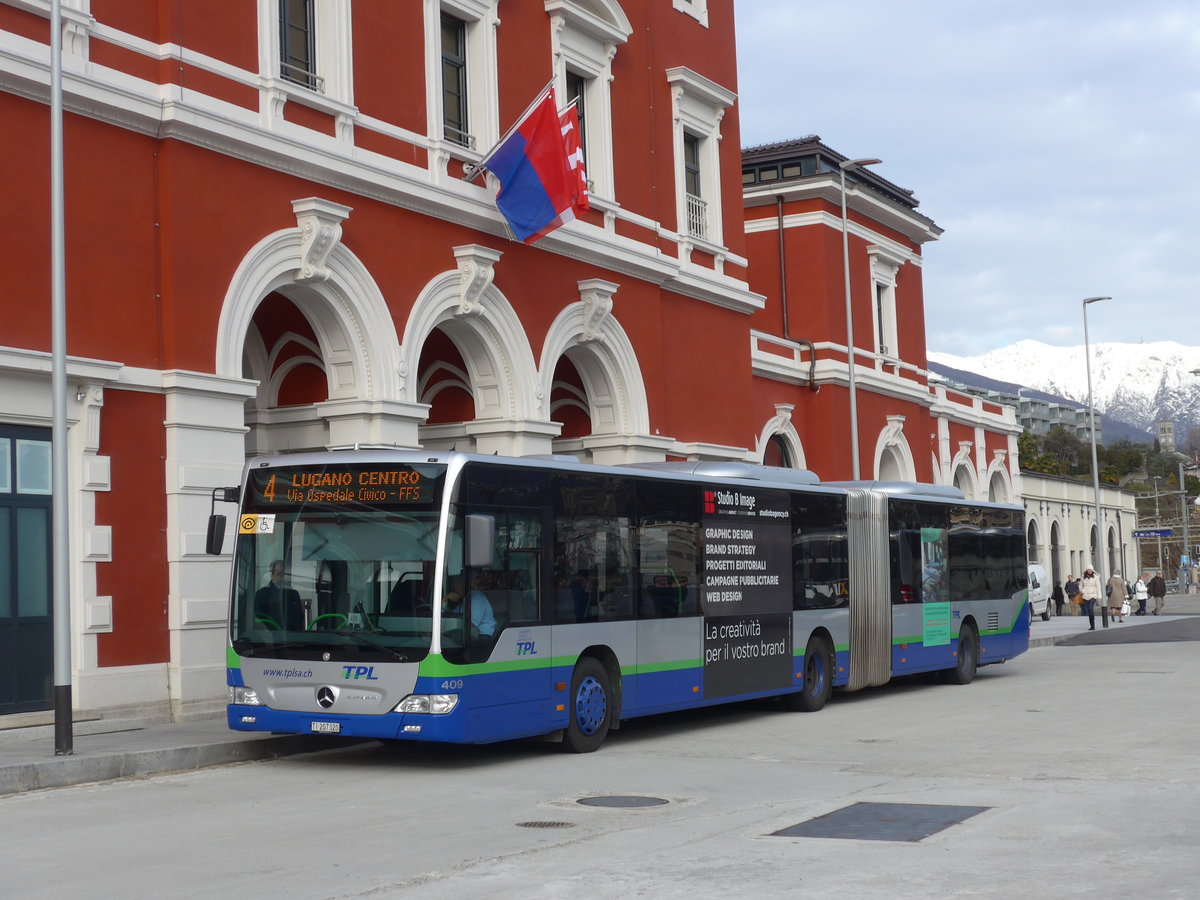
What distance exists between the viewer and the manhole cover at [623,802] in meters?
11.5

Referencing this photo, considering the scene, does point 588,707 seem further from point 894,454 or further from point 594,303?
point 894,454

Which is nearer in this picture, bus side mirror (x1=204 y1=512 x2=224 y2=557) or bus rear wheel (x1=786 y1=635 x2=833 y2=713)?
bus side mirror (x1=204 y1=512 x2=224 y2=557)

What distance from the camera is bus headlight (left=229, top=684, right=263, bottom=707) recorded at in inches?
559

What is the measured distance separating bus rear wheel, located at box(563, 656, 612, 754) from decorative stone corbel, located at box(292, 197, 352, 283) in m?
6.86

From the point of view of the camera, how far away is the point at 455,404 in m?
25.5

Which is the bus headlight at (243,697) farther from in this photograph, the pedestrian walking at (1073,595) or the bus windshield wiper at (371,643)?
the pedestrian walking at (1073,595)

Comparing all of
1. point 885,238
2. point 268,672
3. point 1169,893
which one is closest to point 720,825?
point 1169,893

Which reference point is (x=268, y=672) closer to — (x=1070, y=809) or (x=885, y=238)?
(x=1070, y=809)

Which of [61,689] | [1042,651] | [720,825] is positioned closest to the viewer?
[720,825]

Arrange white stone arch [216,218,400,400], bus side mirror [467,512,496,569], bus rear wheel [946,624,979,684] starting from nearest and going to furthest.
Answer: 1. bus side mirror [467,512,496,569]
2. white stone arch [216,218,400,400]
3. bus rear wheel [946,624,979,684]

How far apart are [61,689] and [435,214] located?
10.4m

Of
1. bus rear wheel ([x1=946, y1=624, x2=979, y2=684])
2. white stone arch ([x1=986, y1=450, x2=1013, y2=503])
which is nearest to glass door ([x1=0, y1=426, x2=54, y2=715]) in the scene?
bus rear wheel ([x1=946, y1=624, x2=979, y2=684])

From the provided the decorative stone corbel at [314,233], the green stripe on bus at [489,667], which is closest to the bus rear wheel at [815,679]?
the green stripe on bus at [489,667]

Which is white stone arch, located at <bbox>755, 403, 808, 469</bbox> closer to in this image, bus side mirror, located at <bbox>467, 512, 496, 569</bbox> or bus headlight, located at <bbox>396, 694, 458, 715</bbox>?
bus side mirror, located at <bbox>467, 512, 496, 569</bbox>
